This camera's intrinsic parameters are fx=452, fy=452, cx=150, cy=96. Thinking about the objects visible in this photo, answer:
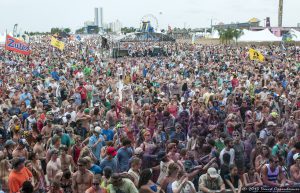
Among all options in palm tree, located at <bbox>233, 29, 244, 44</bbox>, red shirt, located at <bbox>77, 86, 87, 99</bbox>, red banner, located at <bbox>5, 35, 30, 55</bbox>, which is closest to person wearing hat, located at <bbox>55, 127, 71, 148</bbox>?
red shirt, located at <bbox>77, 86, 87, 99</bbox>

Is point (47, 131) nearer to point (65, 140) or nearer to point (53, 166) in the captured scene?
point (65, 140)

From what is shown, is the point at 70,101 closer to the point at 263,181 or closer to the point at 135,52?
the point at 263,181

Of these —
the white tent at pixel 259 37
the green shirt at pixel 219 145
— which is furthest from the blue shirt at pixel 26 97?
the white tent at pixel 259 37

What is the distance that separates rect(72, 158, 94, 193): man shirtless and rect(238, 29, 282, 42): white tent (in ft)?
158

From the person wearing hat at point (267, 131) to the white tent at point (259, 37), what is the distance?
145 ft

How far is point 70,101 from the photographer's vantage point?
518 inches

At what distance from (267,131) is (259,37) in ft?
150

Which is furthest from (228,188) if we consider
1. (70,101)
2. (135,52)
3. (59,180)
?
(135,52)

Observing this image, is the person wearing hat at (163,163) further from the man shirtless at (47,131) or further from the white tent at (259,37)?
the white tent at (259,37)

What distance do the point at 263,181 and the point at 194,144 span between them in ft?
6.00

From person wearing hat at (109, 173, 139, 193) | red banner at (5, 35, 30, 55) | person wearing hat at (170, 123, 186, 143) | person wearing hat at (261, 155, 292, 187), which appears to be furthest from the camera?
red banner at (5, 35, 30, 55)

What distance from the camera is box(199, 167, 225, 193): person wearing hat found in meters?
6.04

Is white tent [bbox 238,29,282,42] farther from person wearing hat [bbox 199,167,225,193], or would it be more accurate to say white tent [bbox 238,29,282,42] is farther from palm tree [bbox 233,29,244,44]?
person wearing hat [bbox 199,167,225,193]

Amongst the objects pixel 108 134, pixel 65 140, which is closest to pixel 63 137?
pixel 65 140
